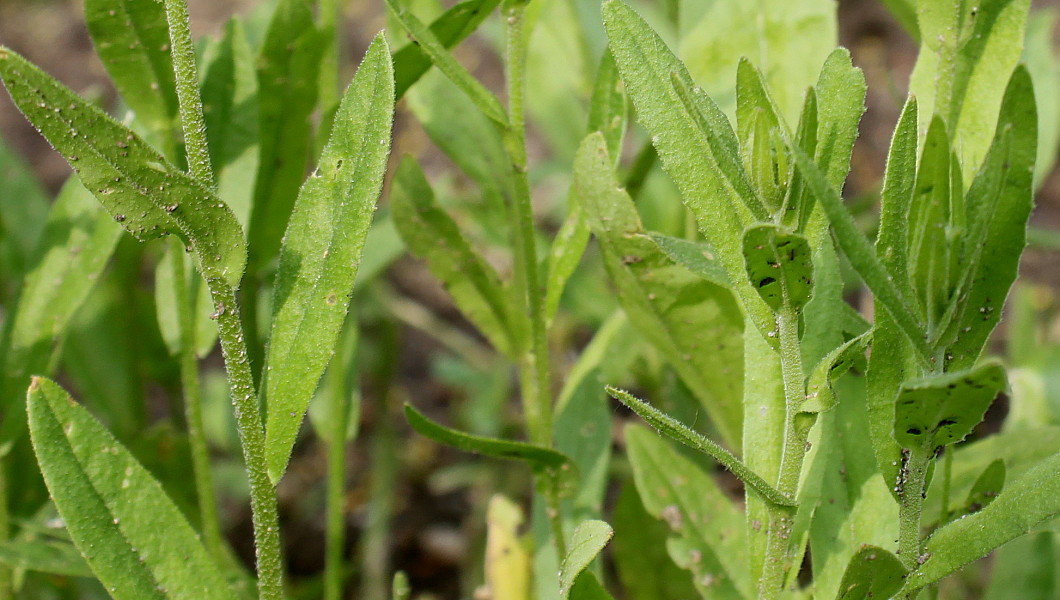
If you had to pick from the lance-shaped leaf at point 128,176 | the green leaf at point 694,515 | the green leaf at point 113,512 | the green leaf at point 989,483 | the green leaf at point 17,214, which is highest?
the green leaf at point 17,214

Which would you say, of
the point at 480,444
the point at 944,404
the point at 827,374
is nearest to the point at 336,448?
the point at 480,444

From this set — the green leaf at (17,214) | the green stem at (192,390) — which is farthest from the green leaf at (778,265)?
the green leaf at (17,214)

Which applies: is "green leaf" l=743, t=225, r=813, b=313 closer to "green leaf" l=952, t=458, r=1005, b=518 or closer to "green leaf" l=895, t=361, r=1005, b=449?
"green leaf" l=895, t=361, r=1005, b=449

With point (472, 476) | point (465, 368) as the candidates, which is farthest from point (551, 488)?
point (465, 368)

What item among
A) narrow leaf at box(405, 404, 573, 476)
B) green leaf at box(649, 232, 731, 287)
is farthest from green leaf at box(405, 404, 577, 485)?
green leaf at box(649, 232, 731, 287)

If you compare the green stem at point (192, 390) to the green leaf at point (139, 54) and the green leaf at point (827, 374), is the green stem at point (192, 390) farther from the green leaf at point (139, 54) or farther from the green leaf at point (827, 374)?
the green leaf at point (827, 374)

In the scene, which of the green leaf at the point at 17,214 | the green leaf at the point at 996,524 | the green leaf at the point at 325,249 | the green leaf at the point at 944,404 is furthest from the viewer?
the green leaf at the point at 17,214
